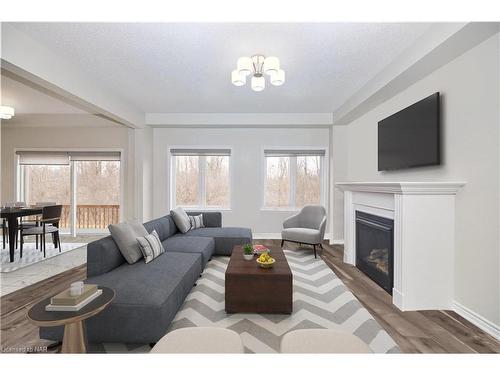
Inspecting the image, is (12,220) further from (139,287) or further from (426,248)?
(426,248)

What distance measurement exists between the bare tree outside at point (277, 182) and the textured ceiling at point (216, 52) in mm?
1822

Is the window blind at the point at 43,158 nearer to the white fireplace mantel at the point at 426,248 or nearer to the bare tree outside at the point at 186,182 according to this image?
the bare tree outside at the point at 186,182

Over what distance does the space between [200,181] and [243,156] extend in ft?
3.82

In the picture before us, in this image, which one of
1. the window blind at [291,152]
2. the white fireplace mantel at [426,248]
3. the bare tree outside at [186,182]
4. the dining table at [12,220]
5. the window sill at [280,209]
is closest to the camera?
the white fireplace mantel at [426,248]

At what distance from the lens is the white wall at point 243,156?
17.9 ft

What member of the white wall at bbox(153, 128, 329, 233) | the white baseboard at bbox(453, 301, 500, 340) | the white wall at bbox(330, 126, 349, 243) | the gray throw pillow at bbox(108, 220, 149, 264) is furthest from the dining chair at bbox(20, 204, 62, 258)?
the white baseboard at bbox(453, 301, 500, 340)

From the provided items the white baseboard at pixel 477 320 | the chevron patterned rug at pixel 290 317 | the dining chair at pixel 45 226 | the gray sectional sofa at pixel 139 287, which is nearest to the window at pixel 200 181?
the dining chair at pixel 45 226

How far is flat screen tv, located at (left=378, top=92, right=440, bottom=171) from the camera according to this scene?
8.28 ft

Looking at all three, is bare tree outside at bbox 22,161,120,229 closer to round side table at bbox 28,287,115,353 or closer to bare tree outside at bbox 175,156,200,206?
bare tree outside at bbox 175,156,200,206

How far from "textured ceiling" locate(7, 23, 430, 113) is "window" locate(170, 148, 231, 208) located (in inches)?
72.0

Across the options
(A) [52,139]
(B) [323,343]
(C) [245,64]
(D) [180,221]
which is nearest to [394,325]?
(B) [323,343]
